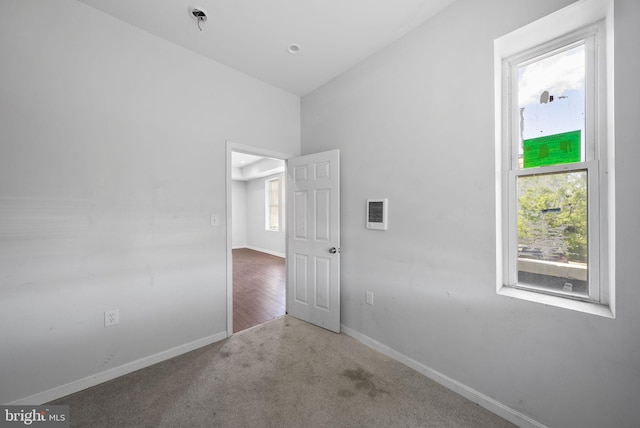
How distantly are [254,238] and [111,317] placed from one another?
6504 mm

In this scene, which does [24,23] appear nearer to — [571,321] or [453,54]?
[453,54]

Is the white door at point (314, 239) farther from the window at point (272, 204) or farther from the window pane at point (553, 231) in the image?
the window at point (272, 204)

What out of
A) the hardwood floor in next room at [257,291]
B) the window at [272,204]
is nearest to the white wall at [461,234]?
the hardwood floor in next room at [257,291]

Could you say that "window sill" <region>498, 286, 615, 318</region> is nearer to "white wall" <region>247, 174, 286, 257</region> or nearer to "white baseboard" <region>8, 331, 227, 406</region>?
"white baseboard" <region>8, 331, 227, 406</region>

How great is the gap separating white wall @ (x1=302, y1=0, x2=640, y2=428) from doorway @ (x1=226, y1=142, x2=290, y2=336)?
1.22 meters

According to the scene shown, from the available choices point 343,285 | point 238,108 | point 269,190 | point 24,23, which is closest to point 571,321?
point 343,285

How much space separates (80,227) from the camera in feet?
5.90

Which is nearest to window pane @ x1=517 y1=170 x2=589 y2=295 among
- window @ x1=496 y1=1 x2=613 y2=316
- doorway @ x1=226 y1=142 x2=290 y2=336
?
window @ x1=496 y1=1 x2=613 y2=316

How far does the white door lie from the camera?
2.65 meters

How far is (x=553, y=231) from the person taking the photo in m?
1.54

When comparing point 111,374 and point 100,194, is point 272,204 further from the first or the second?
point 111,374

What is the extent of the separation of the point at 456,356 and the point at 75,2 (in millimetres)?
3970

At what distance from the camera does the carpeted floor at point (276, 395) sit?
5.05 feet

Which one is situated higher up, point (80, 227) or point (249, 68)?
point (249, 68)
